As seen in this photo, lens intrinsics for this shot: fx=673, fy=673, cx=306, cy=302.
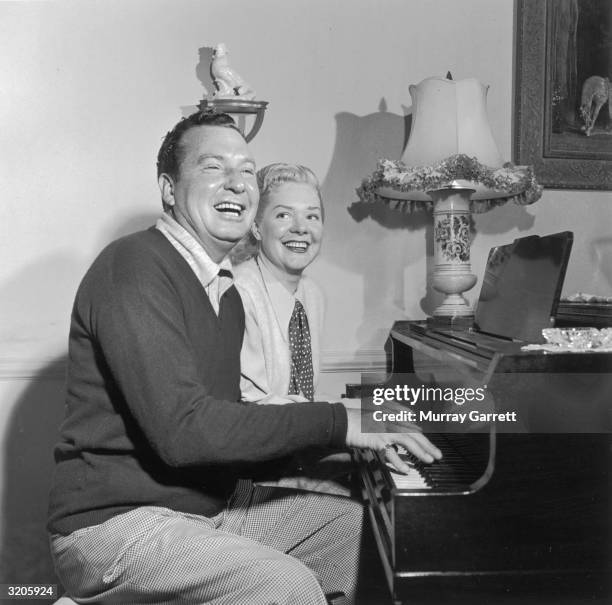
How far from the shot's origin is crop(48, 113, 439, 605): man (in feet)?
3.98

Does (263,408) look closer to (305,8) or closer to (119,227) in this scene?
(119,227)

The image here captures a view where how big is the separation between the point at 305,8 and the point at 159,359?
5.62ft

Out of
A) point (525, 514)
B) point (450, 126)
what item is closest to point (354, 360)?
point (450, 126)

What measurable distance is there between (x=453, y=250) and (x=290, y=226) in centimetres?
61

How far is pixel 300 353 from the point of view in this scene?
193cm

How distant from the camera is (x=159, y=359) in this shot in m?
1.21

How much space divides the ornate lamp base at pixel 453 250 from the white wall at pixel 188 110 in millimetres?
331

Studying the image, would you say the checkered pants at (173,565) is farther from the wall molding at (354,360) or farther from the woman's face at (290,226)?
the wall molding at (354,360)

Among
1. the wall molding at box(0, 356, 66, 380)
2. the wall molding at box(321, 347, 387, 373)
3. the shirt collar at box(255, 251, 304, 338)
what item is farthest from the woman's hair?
the wall molding at box(0, 356, 66, 380)

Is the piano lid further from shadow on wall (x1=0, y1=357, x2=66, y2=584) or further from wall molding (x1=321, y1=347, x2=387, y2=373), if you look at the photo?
shadow on wall (x1=0, y1=357, x2=66, y2=584)

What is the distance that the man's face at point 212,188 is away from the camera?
5.08ft

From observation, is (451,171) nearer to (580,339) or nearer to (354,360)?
(354,360)

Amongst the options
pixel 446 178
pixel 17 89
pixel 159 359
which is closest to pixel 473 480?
pixel 159 359

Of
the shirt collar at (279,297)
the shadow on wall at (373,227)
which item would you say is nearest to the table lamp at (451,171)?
the shadow on wall at (373,227)
